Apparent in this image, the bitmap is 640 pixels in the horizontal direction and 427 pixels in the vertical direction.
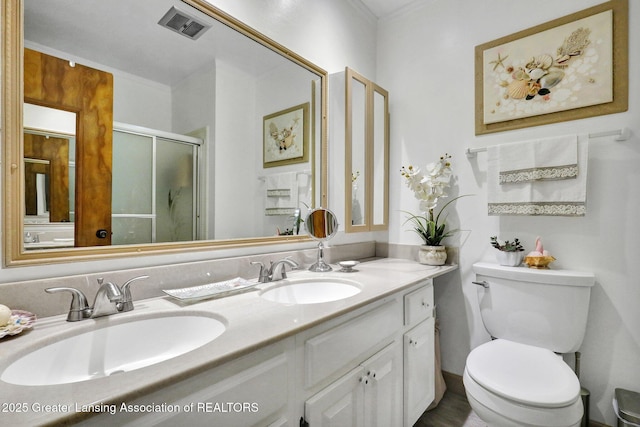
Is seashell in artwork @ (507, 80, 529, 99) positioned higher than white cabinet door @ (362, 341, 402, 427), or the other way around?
seashell in artwork @ (507, 80, 529, 99)

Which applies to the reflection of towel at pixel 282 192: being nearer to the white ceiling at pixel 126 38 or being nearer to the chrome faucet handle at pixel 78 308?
the white ceiling at pixel 126 38

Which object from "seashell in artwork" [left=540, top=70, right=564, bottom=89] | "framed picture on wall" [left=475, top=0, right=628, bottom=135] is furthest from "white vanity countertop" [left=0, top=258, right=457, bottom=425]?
"seashell in artwork" [left=540, top=70, right=564, bottom=89]

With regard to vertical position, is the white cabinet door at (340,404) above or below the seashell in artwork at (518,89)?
below

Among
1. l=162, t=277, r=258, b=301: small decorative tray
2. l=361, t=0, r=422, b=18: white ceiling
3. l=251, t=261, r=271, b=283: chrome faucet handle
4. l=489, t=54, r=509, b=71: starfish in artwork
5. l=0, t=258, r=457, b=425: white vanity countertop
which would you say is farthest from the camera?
l=361, t=0, r=422, b=18: white ceiling

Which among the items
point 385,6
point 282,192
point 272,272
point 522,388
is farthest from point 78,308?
point 385,6

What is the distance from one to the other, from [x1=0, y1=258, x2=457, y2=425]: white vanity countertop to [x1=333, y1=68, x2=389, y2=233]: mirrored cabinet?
26.9 inches

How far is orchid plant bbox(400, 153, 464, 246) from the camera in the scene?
1.81 meters

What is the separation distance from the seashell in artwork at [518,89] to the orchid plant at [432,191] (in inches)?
17.9

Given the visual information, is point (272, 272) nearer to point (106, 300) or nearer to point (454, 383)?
point (106, 300)

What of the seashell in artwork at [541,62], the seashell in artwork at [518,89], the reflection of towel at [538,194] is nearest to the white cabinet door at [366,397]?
the reflection of towel at [538,194]

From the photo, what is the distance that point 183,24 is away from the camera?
1.15 metres

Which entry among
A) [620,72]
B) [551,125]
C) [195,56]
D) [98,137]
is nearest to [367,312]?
[98,137]

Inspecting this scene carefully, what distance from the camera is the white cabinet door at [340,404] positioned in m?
0.86

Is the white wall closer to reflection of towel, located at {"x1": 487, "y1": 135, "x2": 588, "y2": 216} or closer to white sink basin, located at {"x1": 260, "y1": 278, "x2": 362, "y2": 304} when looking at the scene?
reflection of towel, located at {"x1": 487, "y1": 135, "x2": 588, "y2": 216}
